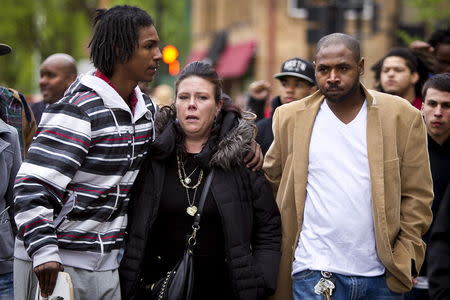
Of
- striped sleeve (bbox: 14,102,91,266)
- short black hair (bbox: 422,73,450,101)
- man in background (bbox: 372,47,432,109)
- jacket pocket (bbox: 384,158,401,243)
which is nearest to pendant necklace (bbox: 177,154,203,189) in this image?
striped sleeve (bbox: 14,102,91,266)

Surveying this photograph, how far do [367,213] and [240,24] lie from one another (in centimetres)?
2765

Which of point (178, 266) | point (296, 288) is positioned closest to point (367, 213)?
point (296, 288)

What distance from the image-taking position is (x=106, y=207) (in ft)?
15.7

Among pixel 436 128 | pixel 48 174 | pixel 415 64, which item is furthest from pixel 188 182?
pixel 415 64

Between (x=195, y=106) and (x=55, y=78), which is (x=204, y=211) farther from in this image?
(x=55, y=78)

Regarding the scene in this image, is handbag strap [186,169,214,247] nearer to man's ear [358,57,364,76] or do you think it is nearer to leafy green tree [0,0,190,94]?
man's ear [358,57,364,76]

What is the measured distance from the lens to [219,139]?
17.0ft

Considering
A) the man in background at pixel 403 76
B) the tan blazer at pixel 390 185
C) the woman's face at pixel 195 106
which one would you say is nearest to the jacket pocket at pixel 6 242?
the woman's face at pixel 195 106

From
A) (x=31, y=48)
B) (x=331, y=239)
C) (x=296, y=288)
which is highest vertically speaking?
(x=331, y=239)

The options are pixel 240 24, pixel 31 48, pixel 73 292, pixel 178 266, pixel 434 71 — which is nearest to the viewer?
pixel 73 292

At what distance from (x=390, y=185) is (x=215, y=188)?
104 cm

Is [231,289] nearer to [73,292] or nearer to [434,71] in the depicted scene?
[73,292]

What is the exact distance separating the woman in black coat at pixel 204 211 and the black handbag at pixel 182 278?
43 mm

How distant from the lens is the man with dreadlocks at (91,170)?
4.52 metres
